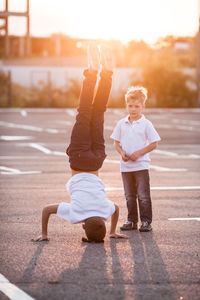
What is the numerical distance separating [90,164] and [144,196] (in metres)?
1.04

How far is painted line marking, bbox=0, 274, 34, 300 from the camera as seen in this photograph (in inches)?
188

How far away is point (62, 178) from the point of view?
38.1 ft

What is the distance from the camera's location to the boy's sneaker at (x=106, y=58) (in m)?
6.93

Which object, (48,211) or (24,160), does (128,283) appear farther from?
(24,160)

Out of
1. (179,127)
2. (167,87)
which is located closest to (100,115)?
(179,127)

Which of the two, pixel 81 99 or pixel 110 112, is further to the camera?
pixel 110 112

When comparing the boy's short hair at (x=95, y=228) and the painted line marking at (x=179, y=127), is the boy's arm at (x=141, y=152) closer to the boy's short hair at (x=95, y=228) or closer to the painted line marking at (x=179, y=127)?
the boy's short hair at (x=95, y=228)

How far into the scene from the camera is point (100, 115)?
22.2 feet

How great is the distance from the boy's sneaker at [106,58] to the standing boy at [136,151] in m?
0.46

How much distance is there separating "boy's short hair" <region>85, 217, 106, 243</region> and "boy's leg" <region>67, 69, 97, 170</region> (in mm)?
589

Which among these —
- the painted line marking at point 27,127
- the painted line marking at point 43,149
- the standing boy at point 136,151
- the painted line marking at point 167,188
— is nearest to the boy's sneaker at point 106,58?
the standing boy at point 136,151

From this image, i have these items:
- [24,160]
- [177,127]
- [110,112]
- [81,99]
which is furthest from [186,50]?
[81,99]

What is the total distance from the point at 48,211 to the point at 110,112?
92.3 feet

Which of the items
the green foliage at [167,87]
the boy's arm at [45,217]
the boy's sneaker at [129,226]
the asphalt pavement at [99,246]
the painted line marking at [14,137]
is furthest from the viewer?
the green foliage at [167,87]
